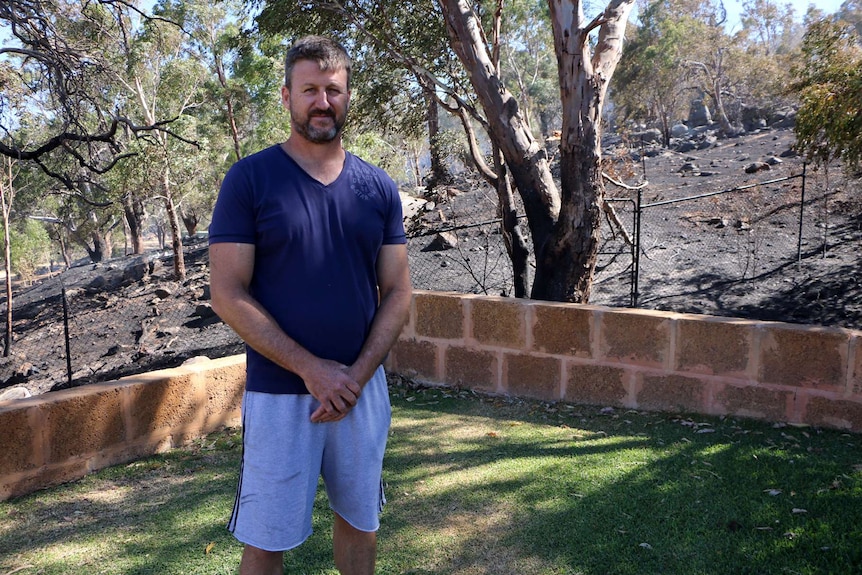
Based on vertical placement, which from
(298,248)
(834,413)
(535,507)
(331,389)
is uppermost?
(298,248)

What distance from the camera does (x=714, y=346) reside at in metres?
4.97

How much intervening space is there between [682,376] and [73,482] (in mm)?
3853

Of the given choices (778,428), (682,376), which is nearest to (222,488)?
(682,376)

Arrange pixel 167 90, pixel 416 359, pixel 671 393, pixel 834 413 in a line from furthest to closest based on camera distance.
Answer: pixel 167 90
pixel 416 359
pixel 671 393
pixel 834 413

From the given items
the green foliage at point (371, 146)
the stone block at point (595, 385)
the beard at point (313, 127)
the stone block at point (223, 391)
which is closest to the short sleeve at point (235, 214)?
the beard at point (313, 127)

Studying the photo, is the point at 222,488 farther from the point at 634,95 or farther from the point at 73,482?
the point at 634,95

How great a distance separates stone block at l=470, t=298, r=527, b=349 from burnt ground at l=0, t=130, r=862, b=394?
6.36 feet

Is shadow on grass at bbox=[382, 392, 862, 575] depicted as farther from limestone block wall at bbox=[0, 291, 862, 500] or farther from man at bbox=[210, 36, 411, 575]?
man at bbox=[210, 36, 411, 575]

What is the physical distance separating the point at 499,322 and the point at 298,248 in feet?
12.3

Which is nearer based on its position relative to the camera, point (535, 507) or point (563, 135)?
point (535, 507)

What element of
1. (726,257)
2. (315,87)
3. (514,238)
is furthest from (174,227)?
(315,87)

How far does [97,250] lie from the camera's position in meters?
40.2

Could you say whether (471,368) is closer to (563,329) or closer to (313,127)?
(563,329)

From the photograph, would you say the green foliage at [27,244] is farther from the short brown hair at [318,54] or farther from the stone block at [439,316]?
the short brown hair at [318,54]
